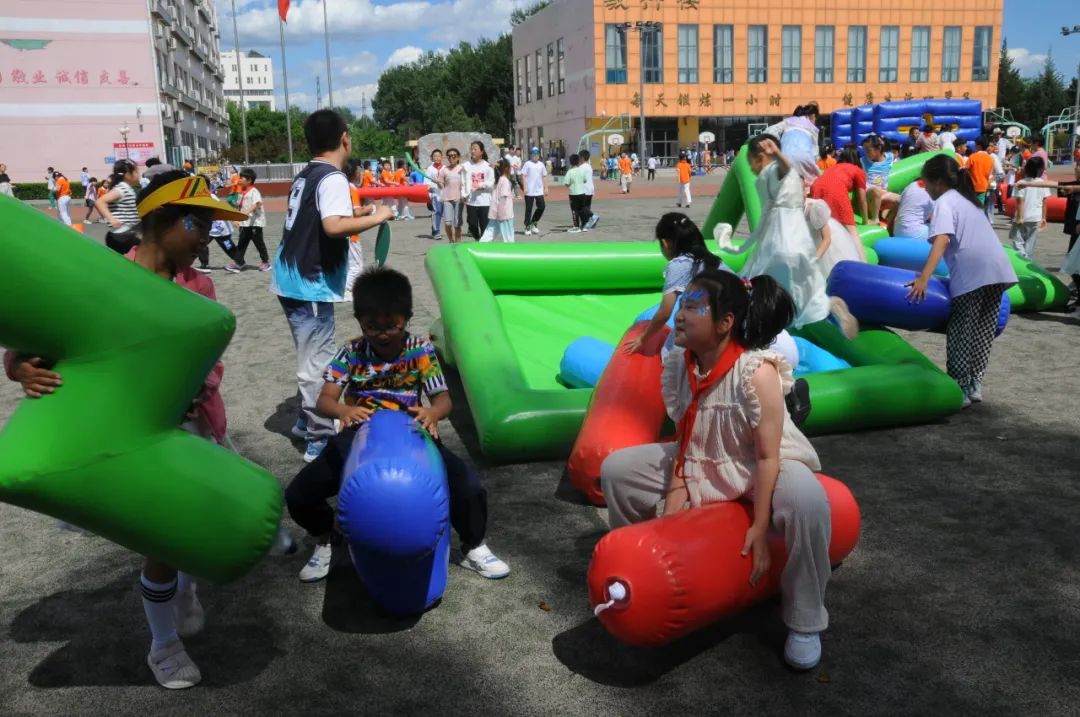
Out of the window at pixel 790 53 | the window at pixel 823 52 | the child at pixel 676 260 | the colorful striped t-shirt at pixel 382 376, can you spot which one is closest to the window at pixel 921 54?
the window at pixel 823 52

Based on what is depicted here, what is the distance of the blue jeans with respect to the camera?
5051 millimetres

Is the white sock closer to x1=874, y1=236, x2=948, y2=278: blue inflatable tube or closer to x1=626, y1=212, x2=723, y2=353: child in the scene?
x1=626, y1=212, x2=723, y2=353: child

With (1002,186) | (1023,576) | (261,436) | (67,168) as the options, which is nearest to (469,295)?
(261,436)

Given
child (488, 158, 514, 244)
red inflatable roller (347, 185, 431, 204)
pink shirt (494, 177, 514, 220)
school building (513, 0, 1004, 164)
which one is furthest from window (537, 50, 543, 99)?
red inflatable roller (347, 185, 431, 204)

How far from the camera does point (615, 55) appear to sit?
52.0m

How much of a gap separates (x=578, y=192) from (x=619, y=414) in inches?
520

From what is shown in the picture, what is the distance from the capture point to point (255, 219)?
43.5 feet

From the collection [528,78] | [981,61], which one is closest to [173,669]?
[981,61]

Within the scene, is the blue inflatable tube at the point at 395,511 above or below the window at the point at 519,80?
below

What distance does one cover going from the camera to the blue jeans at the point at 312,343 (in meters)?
5.05

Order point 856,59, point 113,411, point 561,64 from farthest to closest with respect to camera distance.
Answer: point 561,64
point 856,59
point 113,411

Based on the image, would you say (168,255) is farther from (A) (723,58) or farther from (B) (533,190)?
(A) (723,58)

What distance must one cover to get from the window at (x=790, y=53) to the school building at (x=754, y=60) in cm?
6

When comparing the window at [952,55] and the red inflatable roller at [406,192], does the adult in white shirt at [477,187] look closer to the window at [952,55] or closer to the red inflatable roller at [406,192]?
the red inflatable roller at [406,192]
